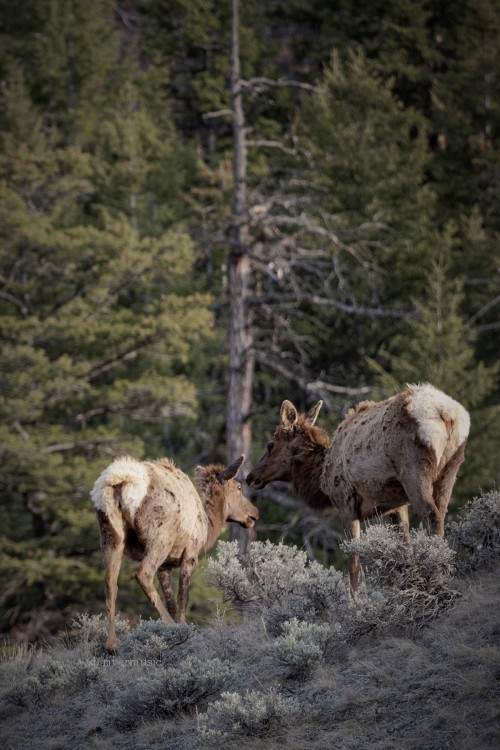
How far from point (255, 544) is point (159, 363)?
14906 millimetres

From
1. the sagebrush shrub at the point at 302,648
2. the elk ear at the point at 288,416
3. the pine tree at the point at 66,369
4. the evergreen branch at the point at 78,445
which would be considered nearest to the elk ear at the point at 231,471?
the elk ear at the point at 288,416

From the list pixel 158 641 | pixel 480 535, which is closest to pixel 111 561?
pixel 158 641

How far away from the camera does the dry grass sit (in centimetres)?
546

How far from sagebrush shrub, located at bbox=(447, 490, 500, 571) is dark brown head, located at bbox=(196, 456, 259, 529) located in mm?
2939

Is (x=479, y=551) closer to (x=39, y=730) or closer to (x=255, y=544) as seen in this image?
(x=255, y=544)

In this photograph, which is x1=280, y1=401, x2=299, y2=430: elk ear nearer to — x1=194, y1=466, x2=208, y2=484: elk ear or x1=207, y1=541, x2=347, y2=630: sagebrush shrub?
x1=194, y1=466, x2=208, y2=484: elk ear

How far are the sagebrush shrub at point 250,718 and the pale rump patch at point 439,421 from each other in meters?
2.52

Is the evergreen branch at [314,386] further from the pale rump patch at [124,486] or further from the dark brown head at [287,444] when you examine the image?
the pale rump patch at [124,486]

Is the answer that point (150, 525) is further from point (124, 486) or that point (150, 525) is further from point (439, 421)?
point (439, 421)

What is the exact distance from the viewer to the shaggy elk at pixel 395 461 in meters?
7.56

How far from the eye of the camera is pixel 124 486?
27.5ft

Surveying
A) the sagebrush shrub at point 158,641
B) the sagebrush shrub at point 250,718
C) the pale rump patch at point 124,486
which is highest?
the pale rump patch at point 124,486

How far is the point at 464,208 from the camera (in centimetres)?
2833

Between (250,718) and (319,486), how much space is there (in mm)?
4262
